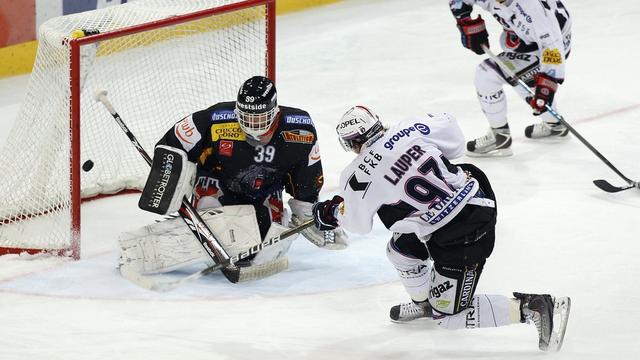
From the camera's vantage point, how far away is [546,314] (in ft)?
13.4

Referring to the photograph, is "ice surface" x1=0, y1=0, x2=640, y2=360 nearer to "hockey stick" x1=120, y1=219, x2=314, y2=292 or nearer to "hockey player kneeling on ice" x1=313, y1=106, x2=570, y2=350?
"hockey stick" x1=120, y1=219, x2=314, y2=292

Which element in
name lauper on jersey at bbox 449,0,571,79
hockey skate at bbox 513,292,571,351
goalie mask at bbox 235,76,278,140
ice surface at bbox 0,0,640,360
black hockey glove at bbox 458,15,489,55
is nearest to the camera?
hockey skate at bbox 513,292,571,351

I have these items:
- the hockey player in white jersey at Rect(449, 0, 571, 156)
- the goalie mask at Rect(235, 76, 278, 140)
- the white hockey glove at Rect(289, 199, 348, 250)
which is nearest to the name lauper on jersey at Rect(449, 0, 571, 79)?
the hockey player in white jersey at Rect(449, 0, 571, 156)

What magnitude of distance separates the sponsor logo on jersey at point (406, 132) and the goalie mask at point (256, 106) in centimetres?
74

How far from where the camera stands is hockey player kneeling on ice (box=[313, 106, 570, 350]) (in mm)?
3982

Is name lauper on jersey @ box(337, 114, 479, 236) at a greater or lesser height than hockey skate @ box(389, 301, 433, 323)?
greater

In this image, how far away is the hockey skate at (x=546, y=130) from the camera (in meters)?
6.50

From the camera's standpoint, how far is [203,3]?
5.26 m

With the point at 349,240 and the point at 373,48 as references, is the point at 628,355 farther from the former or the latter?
the point at 373,48

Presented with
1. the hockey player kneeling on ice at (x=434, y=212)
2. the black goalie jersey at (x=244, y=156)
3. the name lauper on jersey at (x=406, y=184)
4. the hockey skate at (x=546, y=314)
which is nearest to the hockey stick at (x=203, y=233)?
the black goalie jersey at (x=244, y=156)

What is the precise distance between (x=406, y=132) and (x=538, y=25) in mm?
2086

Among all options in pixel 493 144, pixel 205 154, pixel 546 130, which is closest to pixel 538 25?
pixel 493 144

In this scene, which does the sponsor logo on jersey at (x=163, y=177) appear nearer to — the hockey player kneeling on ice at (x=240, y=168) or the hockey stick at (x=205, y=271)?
the hockey player kneeling on ice at (x=240, y=168)

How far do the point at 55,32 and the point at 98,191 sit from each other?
932mm
